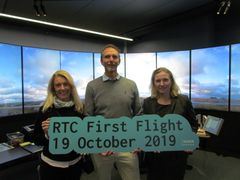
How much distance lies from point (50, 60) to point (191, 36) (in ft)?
10.6

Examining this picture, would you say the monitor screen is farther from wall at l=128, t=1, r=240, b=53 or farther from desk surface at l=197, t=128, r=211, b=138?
wall at l=128, t=1, r=240, b=53

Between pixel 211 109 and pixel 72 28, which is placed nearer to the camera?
pixel 211 109

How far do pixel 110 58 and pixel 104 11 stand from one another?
233cm

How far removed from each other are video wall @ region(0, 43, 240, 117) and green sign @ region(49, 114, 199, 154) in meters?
3.00

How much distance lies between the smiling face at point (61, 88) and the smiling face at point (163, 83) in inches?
26.3

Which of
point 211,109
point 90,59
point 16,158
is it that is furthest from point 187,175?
point 90,59

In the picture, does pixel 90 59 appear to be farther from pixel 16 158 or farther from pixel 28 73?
pixel 16 158

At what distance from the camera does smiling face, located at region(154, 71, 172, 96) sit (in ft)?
4.60

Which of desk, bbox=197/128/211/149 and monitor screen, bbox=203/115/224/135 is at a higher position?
monitor screen, bbox=203/115/224/135

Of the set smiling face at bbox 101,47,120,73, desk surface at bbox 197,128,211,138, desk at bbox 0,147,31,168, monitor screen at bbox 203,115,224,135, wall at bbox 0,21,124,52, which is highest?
wall at bbox 0,21,124,52

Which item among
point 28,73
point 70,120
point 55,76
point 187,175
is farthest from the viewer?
point 28,73

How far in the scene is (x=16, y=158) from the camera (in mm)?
1941

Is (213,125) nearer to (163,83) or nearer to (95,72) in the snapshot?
(163,83)

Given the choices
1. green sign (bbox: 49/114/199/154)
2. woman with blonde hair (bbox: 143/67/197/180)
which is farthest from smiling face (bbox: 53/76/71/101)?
woman with blonde hair (bbox: 143/67/197/180)
